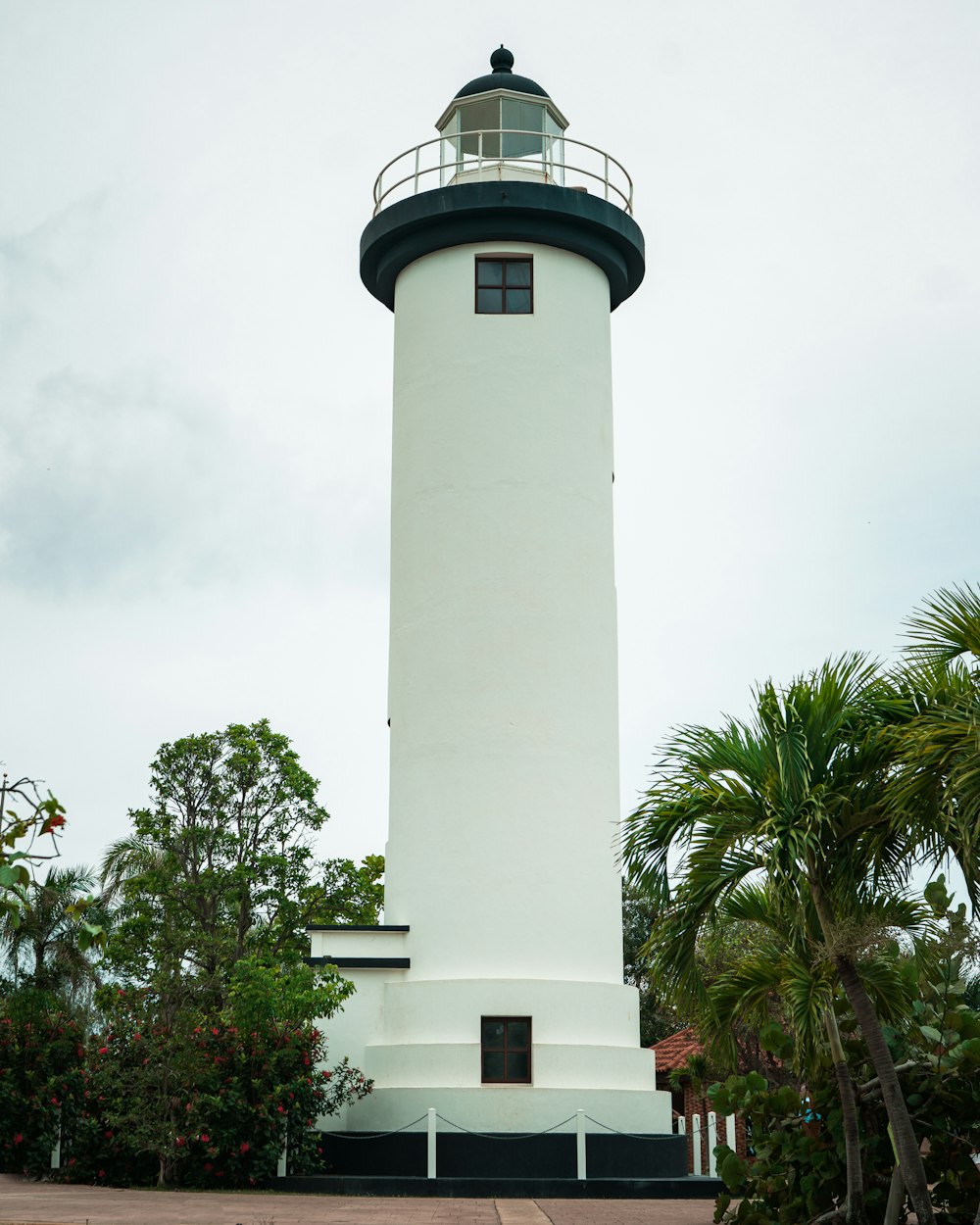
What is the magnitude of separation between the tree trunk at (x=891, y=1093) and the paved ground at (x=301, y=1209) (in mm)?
4850

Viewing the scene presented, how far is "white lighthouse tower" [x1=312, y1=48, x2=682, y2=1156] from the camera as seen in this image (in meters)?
21.3

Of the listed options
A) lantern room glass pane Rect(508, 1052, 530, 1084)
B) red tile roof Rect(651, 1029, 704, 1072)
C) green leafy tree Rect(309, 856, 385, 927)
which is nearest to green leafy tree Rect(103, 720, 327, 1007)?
green leafy tree Rect(309, 856, 385, 927)

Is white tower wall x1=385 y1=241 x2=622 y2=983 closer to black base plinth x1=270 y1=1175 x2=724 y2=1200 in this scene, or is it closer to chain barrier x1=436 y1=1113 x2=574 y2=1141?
chain barrier x1=436 y1=1113 x2=574 y2=1141

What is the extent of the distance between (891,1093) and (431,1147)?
1065 cm

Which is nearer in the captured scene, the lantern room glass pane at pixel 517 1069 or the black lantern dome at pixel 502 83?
the lantern room glass pane at pixel 517 1069

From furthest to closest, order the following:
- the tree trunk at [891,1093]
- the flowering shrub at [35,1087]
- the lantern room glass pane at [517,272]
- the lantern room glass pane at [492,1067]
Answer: the lantern room glass pane at [517,272] < the flowering shrub at [35,1087] < the lantern room glass pane at [492,1067] < the tree trunk at [891,1093]

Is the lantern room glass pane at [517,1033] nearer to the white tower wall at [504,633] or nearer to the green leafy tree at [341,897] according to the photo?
the white tower wall at [504,633]

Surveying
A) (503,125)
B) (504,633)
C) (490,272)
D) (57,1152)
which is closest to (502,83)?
(503,125)

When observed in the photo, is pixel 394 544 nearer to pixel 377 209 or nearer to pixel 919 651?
pixel 377 209

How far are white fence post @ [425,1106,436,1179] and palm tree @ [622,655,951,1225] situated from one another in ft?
31.8

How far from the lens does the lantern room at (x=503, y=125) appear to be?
26.3 m

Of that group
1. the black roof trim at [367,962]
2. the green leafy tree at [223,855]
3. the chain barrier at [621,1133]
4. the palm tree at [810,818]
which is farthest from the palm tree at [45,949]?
the palm tree at [810,818]

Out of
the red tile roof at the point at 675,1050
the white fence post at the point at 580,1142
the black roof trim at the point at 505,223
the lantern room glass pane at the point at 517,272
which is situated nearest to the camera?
the white fence post at the point at 580,1142

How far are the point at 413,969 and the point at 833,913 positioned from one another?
12.4 m
